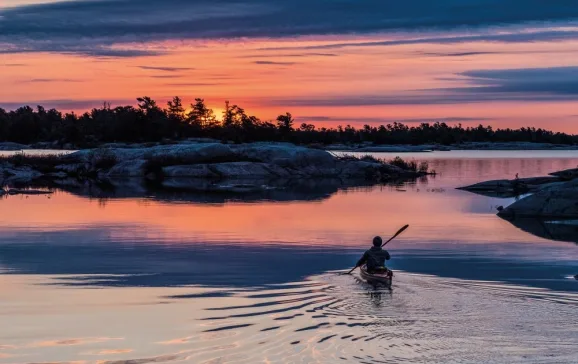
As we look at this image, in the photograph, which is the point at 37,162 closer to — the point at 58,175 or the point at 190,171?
the point at 58,175

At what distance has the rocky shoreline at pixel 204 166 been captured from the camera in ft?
203

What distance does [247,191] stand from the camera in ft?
159

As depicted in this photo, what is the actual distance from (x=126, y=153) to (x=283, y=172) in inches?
457

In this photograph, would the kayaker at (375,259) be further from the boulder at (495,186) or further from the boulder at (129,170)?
the boulder at (129,170)

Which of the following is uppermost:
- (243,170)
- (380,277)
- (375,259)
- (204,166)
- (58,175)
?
(204,166)

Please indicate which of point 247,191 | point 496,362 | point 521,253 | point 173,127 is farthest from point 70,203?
point 173,127

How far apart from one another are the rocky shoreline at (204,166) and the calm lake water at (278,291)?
29010 millimetres

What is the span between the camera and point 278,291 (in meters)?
16.9

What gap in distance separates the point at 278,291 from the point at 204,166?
154 feet

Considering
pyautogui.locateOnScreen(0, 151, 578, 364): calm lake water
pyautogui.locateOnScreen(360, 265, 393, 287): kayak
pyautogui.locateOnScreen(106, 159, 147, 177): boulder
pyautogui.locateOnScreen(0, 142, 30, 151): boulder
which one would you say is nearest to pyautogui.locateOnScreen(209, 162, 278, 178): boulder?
pyautogui.locateOnScreen(106, 159, 147, 177): boulder

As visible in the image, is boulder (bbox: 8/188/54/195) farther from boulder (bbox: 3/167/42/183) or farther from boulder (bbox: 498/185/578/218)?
boulder (bbox: 498/185/578/218)

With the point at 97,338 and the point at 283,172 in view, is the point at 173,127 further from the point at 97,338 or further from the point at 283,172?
the point at 97,338

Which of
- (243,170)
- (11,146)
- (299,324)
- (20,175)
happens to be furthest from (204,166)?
(11,146)

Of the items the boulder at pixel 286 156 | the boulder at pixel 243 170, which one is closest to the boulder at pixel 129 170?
the boulder at pixel 243 170
